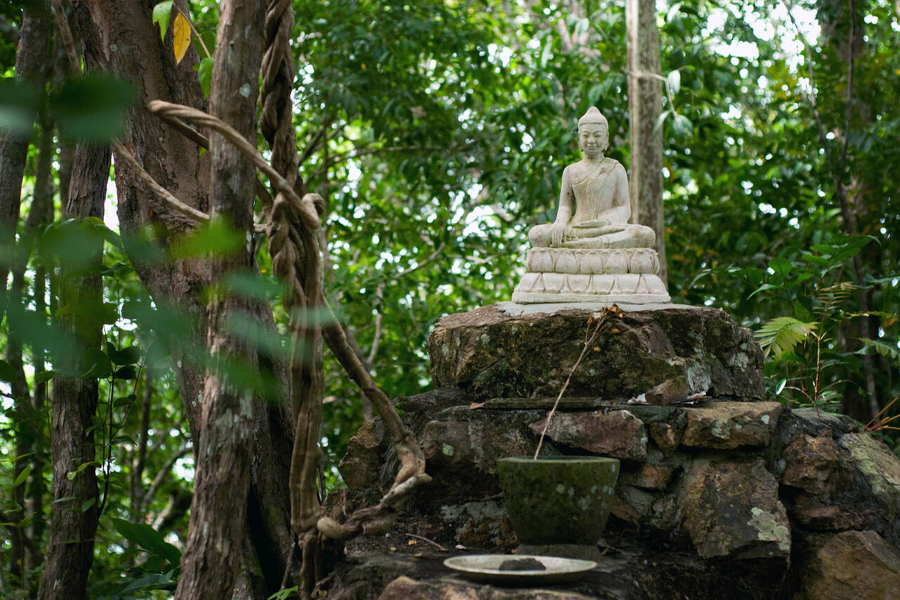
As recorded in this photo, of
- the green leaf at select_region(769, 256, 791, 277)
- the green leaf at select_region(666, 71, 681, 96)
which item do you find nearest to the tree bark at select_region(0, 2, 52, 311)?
the green leaf at select_region(769, 256, 791, 277)

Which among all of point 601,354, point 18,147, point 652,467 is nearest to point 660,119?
point 601,354

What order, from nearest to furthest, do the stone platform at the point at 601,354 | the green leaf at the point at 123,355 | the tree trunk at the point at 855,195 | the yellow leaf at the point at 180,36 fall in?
the yellow leaf at the point at 180,36
the green leaf at the point at 123,355
the stone platform at the point at 601,354
the tree trunk at the point at 855,195

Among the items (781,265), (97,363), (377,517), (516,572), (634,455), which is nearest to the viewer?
(516,572)

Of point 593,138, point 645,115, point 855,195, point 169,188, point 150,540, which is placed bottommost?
point 150,540

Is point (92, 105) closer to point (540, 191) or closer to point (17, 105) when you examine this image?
point (17, 105)

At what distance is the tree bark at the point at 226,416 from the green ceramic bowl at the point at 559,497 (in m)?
1.12

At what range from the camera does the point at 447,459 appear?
3396 millimetres

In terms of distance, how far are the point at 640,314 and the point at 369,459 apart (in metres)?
1.43

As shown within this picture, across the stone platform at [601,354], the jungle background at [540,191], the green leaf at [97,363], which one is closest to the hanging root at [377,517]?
the green leaf at [97,363]

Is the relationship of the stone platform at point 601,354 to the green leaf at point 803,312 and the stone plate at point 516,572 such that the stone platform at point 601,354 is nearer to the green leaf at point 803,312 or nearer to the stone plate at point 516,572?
the green leaf at point 803,312

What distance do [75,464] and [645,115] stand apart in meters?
4.82

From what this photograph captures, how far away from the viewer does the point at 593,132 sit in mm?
4578

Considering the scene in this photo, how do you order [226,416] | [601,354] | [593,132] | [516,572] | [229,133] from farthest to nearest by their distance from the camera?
[593,132], [601,354], [516,572], [226,416], [229,133]

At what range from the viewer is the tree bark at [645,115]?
630cm
